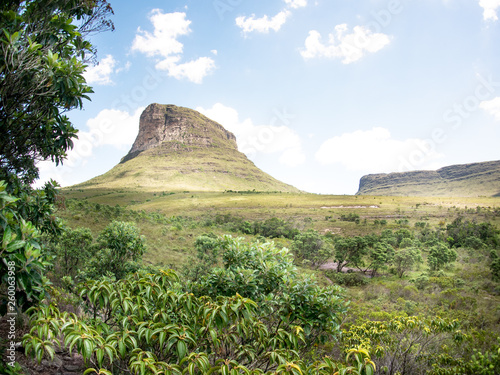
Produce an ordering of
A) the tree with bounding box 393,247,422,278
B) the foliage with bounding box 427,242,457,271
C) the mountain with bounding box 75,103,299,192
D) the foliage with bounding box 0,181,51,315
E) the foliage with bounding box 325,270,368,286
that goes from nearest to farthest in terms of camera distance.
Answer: the foliage with bounding box 0,181,51,315
the foliage with bounding box 325,270,368,286
the foliage with bounding box 427,242,457,271
the tree with bounding box 393,247,422,278
the mountain with bounding box 75,103,299,192

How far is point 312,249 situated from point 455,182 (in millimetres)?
173012

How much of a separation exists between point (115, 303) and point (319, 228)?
45009 mm

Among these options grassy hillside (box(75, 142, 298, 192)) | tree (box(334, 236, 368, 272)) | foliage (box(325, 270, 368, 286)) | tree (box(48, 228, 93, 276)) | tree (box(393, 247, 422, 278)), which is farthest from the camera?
grassy hillside (box(75, 142, 298, 192))

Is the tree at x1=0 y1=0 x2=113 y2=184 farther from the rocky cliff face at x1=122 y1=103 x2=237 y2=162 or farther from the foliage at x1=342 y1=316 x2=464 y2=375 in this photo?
the rocky cliff face at x1=122 y1=103 x2=237 y2=162

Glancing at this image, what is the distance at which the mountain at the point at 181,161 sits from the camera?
5017 inches

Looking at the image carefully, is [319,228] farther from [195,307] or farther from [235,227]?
[195,307]

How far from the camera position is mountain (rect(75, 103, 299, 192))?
12744cm

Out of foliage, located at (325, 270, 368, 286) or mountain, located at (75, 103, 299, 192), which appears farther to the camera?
mountain, located at (75, 103, 299, 192)

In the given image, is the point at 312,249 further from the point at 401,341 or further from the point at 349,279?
the point at 401,341

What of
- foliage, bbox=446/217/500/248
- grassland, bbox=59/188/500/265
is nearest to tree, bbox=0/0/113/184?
grassland, bbox=59/188/500/265

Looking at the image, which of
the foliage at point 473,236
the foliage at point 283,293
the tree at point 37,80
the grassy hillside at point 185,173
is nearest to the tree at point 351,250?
the foliage at point 473,236

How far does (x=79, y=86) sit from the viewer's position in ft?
12.6

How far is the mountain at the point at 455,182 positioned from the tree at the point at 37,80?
169674 millimetres

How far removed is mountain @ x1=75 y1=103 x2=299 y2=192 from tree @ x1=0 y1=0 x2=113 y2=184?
110860 millimetres
